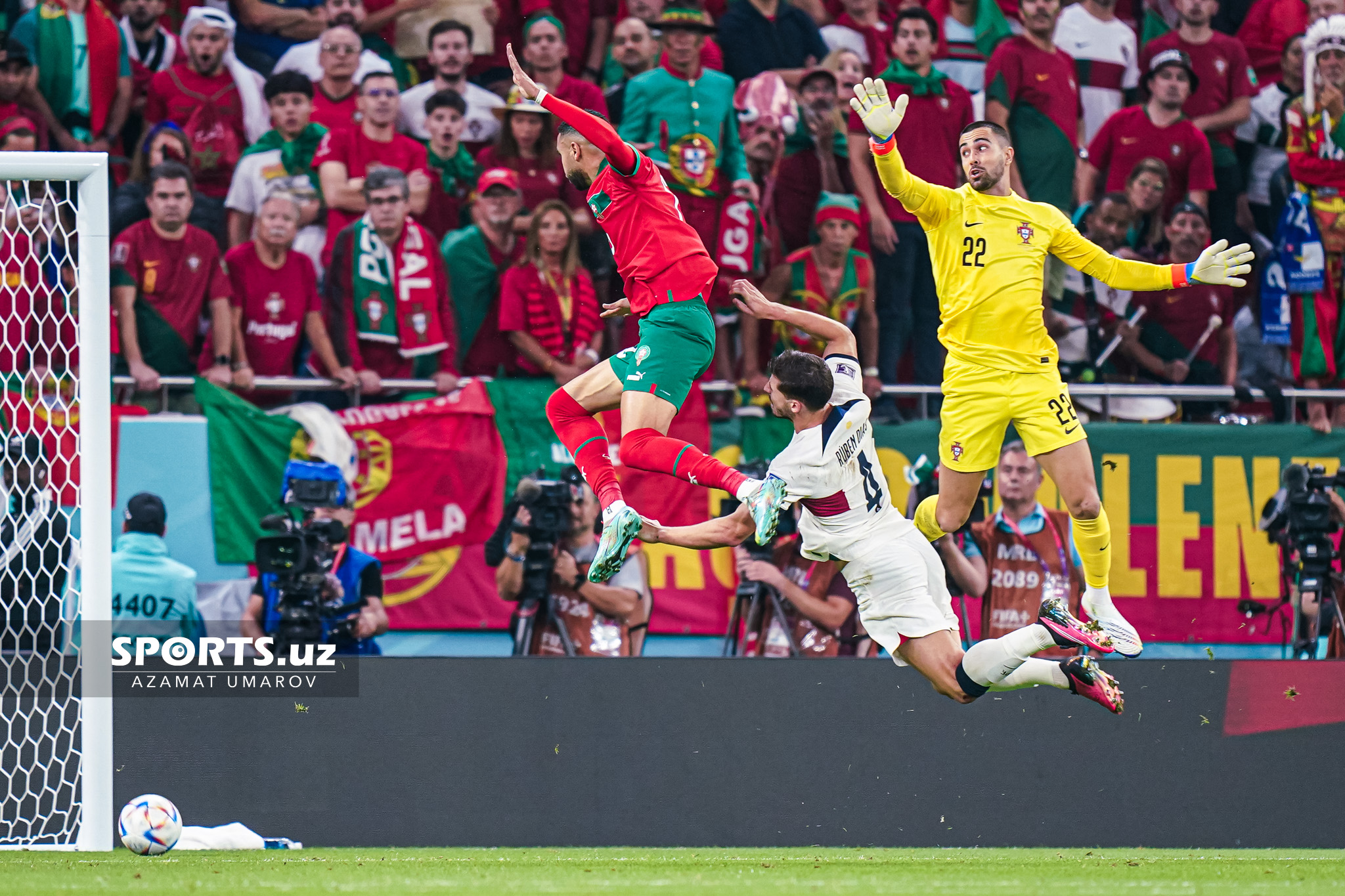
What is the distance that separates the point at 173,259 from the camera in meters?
10.6

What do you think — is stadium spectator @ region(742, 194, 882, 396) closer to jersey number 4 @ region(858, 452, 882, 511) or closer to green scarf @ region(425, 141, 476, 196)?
green scarf @ region(425, 141, 476, 196)

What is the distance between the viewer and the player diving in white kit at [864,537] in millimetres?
7336

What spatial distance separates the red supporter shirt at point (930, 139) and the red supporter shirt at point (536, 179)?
1709 millimetres

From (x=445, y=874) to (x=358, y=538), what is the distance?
3935 millimetres

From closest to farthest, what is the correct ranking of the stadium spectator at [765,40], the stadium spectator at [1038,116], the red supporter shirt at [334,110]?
the red supporter shirt at [334,110] → the stadium spectator at [1038,116] → the stadium spectator at [765,40]

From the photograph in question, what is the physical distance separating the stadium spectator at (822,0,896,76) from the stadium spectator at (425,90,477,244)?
2.96 metres

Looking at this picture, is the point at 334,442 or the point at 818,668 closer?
the point at 818,668

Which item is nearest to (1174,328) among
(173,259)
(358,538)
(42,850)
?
(358,538)

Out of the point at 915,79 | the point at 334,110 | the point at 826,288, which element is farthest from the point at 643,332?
the point at 334,110

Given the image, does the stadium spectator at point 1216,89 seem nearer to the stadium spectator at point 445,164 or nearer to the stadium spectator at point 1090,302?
the stadium spectator at point 1090,302

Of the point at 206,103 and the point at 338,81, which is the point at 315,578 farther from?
the point at 338,81

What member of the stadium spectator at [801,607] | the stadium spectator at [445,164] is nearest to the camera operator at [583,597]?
the stadium spectator at [801,607]

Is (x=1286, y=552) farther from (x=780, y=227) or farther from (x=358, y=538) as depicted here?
(x=358, y=538)

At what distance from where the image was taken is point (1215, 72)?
12.6m
